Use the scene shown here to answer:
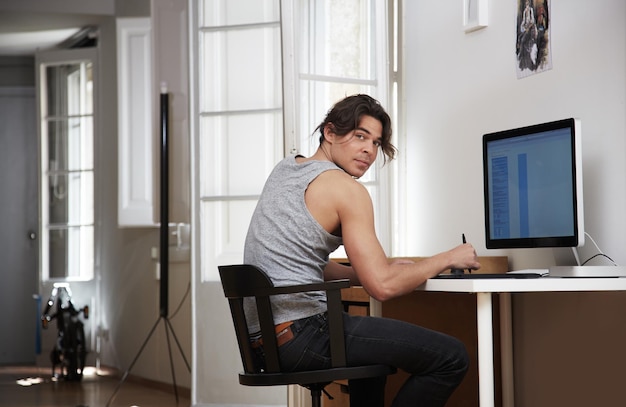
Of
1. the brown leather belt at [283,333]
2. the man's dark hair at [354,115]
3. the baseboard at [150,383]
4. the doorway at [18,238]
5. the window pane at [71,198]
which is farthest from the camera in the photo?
the doorway at [18,238]

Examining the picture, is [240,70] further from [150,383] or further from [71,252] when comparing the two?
[71,252]

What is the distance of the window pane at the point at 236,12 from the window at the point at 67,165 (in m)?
2.40

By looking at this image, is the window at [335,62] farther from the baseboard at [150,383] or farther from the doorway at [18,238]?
the doorway at [18,238]

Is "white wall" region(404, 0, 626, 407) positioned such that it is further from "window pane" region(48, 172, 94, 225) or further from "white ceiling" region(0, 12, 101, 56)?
"white ceiling" region(0, 12, 101, 56)

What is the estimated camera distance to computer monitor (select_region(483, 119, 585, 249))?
2.53 metres

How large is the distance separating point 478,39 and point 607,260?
113 cm

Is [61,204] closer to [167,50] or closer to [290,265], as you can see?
[167,50]

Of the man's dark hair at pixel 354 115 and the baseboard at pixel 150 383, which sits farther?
the baseboard at pixel 150 383

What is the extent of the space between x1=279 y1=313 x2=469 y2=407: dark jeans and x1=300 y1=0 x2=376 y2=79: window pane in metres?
1.80

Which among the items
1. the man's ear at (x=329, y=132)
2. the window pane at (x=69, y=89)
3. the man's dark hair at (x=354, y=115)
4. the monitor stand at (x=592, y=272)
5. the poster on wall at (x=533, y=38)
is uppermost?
the window pane at (x=69, y=89)

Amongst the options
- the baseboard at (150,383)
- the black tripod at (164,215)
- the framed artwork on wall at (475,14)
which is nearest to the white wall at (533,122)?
the framed artwork on wall at (475,14)

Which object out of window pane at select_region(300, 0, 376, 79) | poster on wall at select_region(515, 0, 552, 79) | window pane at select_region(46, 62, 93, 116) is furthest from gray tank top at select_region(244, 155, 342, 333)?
window pane at select_region(46, 62, 93, 116)

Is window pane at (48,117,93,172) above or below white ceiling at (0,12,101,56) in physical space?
below

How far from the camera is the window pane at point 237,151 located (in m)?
4.99
